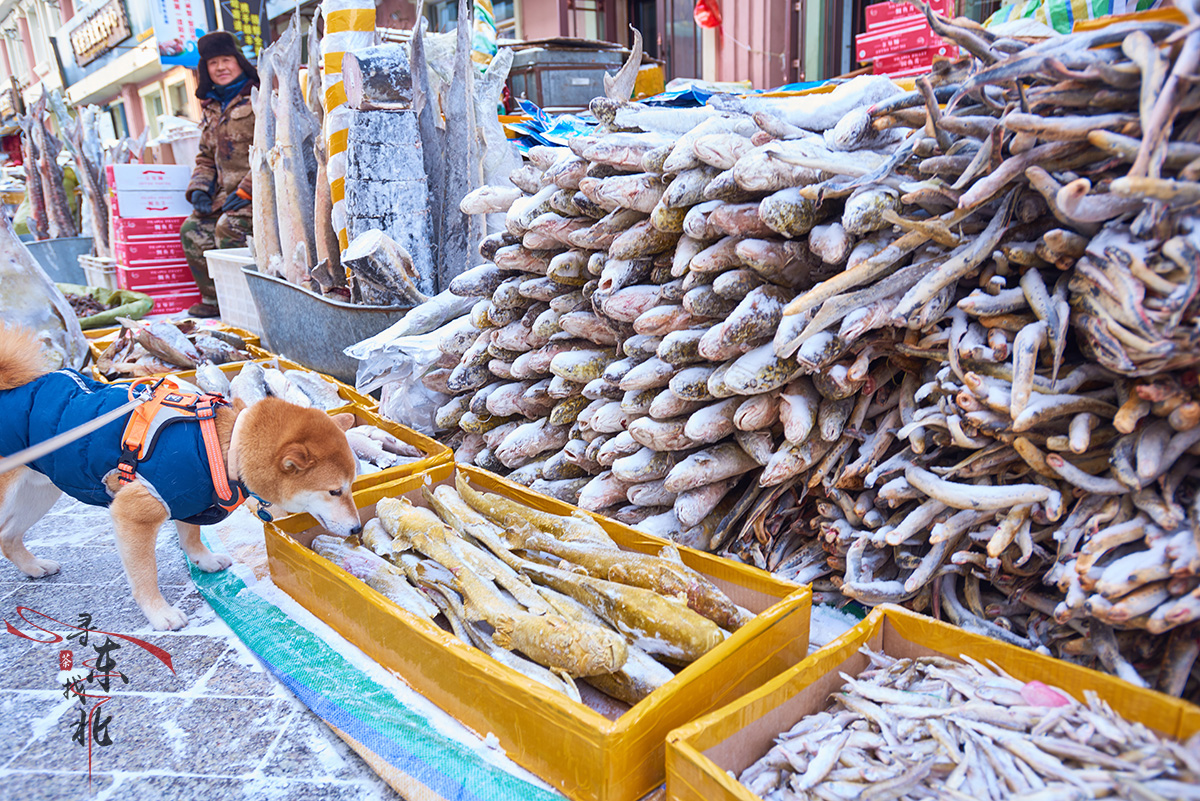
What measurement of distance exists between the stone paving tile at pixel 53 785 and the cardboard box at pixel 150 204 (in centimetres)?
657

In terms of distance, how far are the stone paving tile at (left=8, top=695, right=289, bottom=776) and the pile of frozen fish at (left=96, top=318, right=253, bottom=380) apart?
2585 millimetres

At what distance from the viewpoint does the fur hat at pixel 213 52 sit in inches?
250

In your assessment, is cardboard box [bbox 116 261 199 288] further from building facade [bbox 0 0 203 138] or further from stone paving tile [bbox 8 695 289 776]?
building facade [bbox 0 0 203 138]

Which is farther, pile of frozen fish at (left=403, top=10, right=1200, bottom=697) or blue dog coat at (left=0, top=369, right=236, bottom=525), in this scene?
blue dog coat at (left=0, top=369, right=236, bottom=525)

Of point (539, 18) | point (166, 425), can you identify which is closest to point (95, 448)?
point (166, 425)

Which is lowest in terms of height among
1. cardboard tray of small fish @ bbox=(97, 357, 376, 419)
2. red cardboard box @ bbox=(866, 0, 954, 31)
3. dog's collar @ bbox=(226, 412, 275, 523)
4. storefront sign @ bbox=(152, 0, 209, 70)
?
cardboard tray of small fish @ bbox=(97, 357, 376, 419)

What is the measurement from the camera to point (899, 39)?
4637mm

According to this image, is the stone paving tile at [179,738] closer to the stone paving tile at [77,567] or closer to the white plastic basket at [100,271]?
the stone paving tile at [77,567]

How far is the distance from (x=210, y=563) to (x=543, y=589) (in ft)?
4.10

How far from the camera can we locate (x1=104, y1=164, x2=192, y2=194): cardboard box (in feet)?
21.5

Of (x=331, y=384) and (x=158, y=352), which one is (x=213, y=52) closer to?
(x=158, y=352)

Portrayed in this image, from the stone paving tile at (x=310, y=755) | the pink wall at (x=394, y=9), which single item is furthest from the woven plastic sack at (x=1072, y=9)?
the pink wall at (x=394, y=9)

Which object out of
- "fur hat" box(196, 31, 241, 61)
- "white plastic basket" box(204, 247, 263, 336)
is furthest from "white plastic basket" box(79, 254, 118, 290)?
"white plastic basket" box(204, 247, 263, 336)

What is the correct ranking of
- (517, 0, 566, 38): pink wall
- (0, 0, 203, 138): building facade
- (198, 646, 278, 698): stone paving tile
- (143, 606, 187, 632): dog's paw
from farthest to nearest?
(0, 0, 203, 138): building facade
(517, 0, 566, 38): pink wall
(143, 606, 187, 632): dog's paw
(198, 646, 278, 698): stone paving tile
